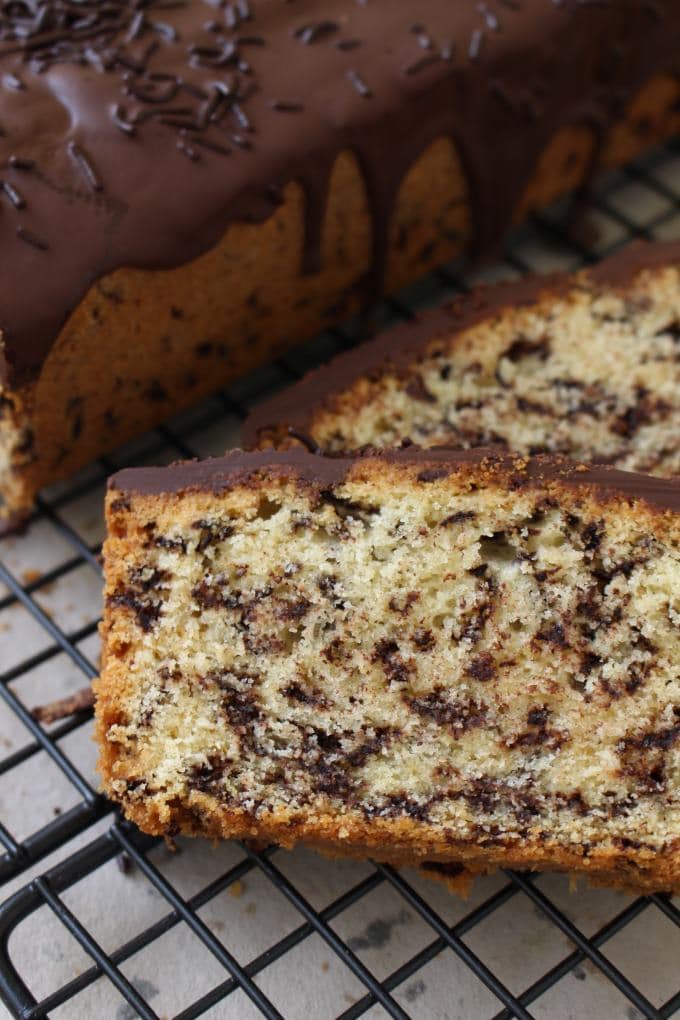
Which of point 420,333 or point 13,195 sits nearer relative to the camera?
point 13,195

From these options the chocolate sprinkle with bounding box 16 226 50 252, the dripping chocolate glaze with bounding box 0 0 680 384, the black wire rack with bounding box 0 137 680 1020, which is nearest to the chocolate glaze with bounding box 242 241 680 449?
the dripping chocolate glaze with bounding box 0 0 680 384

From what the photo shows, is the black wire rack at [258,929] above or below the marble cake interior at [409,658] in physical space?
below

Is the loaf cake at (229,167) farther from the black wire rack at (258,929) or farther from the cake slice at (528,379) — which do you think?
the black wire rack at (258,929)

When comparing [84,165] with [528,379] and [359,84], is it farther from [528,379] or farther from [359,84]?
[528,379]

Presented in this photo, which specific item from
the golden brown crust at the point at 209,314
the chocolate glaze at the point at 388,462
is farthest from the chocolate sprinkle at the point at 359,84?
the chocolate glaze at the point at 388,462

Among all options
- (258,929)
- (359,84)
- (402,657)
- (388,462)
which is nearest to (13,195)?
(359,84)

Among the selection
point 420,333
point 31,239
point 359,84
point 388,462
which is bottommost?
point 420,333
